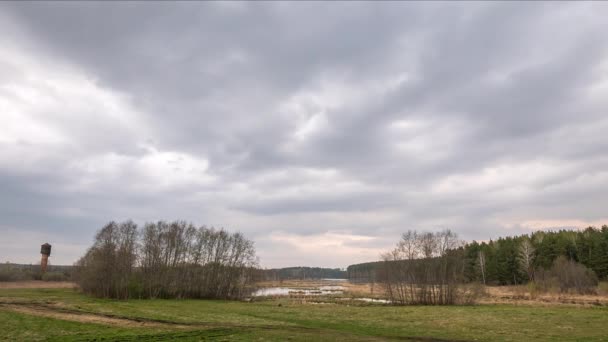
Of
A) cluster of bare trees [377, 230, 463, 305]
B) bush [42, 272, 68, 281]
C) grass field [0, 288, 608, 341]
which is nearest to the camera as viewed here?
grass field [0, 288, 608, 341]

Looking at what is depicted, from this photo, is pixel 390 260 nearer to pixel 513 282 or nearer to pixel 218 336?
pixel 218 336

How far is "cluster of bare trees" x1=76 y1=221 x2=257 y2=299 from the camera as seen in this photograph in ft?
215

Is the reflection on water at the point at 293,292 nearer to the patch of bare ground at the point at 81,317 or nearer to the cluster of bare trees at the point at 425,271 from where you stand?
the cluster of bare trees at the point at 425,271

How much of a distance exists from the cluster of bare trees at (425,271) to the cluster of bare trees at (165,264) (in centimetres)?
2852

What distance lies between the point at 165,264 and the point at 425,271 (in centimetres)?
4732

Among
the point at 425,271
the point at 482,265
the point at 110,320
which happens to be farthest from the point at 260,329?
the point at 482,265

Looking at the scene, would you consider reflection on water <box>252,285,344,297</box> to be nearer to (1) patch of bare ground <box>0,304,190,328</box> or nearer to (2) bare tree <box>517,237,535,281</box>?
(2) bare tree <box>517,237,535,281</box>

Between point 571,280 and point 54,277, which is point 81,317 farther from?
point 54,277

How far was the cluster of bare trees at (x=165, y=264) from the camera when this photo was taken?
215 ft

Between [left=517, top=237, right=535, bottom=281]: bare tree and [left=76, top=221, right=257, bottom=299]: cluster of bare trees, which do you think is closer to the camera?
[left=76, top=221, right=257, bottom=299]: cluster of bare trees

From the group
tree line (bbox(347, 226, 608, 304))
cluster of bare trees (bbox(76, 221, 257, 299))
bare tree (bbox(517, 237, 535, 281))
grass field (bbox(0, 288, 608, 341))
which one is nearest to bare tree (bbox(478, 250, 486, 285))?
tree line (bbox(347, 226, 608, 304))

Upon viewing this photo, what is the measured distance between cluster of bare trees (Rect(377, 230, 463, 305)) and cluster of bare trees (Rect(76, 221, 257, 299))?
28.5 m

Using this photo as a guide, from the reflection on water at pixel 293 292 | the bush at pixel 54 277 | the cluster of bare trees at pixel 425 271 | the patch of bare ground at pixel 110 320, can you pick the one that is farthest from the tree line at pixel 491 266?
the bush at pixel 54 277

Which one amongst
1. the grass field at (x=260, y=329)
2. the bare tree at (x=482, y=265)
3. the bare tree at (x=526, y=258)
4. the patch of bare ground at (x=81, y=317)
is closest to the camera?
the grass field at (x=260, y=329)
